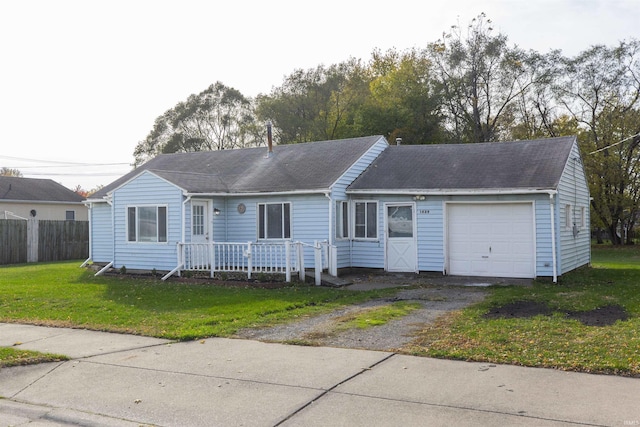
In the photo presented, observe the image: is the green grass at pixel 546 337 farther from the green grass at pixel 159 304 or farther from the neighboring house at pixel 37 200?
the neighboring house at pixel 37 200

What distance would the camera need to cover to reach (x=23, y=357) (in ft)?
27.2

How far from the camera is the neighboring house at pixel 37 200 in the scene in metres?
35.7

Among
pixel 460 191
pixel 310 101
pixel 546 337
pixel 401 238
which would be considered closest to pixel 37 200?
pixel 310 101

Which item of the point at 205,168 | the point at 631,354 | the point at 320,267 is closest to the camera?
the point at 631,354

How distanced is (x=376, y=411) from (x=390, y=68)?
42.8 meters

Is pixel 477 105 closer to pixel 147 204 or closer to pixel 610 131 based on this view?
pixel 610 131

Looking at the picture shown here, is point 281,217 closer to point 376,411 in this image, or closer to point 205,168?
point 205,168

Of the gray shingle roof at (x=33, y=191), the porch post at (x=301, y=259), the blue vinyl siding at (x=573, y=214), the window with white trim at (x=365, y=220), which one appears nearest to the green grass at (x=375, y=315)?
the porch post at (x=301, y=259)

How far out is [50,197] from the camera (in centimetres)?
3828

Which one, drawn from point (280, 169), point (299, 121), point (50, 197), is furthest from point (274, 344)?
point (299, 121)

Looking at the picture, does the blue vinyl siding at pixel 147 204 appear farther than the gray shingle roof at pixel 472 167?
Yes

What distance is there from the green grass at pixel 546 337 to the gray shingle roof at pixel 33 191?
105ft

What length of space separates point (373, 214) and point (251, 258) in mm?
3981

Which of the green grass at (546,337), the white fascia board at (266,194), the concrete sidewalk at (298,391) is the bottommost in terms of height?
the concrete sidewalk at (298,391)
